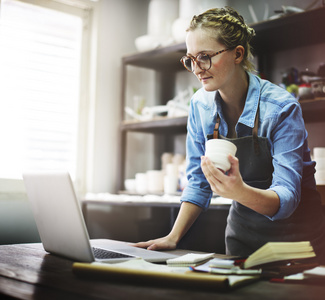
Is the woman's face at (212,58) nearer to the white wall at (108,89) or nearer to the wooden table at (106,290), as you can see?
the wooden table at (106,290)

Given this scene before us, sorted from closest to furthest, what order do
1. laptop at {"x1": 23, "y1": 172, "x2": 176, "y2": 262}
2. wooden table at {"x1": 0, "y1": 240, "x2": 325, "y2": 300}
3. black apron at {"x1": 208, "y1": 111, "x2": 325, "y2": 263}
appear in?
wooden table at {"x1": 0, "y1": 240, "x2": 325, "y2": 300} < laptop at {"x1": 23, "y1": 172, "x2": 176, "y2": 262} < black apron at {"x1": 208, "y1": 111, "x2": 325, "y2": 263}

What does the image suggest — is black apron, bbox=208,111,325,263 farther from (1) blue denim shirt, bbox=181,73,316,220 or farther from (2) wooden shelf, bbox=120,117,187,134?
(2) wooden shelf, bbox=120,117,187,134

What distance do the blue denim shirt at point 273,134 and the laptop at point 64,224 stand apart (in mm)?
350

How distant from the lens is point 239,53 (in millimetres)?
1426

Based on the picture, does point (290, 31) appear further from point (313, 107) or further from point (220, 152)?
point (220, 152)

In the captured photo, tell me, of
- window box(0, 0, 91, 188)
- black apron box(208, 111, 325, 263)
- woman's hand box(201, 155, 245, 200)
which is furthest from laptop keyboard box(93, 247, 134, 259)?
window box(0, 0, 91, 188)

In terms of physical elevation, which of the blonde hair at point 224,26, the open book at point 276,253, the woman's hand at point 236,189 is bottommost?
the open book at point 276,253

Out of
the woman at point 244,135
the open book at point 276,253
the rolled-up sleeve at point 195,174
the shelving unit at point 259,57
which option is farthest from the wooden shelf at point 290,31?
the open book at point 276,253

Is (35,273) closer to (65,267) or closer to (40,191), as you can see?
(65,267)

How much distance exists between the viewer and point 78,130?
3.32 m

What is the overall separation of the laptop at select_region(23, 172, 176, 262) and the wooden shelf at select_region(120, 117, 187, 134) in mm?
1749

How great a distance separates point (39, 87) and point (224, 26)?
206 centimetres

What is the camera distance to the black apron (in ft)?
4.51

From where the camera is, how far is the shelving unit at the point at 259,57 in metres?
2.37
